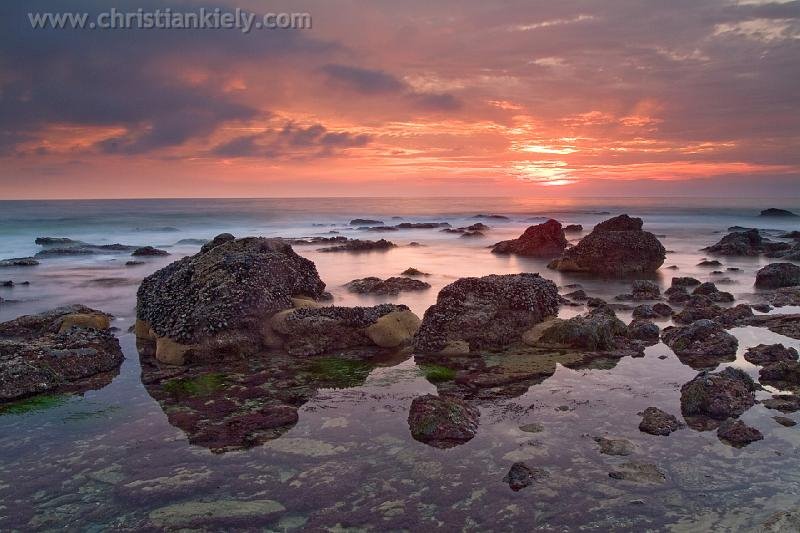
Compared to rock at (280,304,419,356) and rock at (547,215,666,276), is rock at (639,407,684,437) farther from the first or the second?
rock at (547,215,666,276)

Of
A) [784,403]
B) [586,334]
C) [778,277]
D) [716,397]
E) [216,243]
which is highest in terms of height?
[216,243]

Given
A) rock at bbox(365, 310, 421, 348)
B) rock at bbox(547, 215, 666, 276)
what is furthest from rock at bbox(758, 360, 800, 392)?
rock at bbox(547, 215, 666, 276)

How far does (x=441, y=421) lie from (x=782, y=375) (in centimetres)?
588

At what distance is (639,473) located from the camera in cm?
650

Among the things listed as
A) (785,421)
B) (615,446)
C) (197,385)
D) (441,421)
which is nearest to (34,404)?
(197,385)

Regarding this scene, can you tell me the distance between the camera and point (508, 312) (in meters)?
12.3

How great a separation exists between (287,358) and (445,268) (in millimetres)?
16039

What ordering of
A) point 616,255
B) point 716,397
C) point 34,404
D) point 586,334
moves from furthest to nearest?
point 616,255, point 586,334, point 34,404, point 716,397

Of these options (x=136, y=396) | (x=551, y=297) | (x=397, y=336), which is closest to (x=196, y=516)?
(x=136, y=396)

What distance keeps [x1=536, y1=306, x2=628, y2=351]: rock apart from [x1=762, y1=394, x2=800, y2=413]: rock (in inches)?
124

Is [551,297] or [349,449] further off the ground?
[551,297]

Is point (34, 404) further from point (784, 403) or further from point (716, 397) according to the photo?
→ point (784, 403)

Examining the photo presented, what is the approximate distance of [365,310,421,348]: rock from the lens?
39.3ft

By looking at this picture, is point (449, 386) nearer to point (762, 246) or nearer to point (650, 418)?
point (650, 418)
